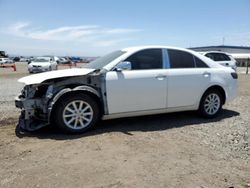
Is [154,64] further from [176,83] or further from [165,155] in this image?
[165,155]

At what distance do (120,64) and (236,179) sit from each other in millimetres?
3022

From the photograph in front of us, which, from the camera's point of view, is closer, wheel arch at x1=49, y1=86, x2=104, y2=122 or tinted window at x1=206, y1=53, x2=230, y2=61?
wheel arch at x1=49, y1=86, x2=104, y2=122

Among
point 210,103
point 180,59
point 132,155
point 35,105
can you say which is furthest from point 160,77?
point 35,105

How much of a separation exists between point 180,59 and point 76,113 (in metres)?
2.52

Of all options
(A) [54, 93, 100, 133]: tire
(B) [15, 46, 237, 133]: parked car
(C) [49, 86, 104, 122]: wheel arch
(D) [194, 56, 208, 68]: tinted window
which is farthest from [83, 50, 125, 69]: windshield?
(D) [194, 56, 208, 68]: tinted window

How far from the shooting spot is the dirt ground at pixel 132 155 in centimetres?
371

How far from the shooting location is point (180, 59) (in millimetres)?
6613

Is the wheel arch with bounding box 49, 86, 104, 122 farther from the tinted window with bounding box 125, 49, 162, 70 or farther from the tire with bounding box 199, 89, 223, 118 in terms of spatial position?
the tire with bounding box 199, 89, 223, 118

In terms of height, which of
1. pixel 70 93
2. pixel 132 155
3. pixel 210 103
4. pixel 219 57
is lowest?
pixel 132 155

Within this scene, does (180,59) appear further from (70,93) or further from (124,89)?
(70,93)

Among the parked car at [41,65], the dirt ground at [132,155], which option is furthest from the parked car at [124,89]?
the parked car at [41,65]

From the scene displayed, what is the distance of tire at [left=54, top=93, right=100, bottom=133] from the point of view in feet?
17.9

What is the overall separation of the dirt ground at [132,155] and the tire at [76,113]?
18cm

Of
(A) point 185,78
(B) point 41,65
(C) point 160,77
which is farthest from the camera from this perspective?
(B) point 41,65
